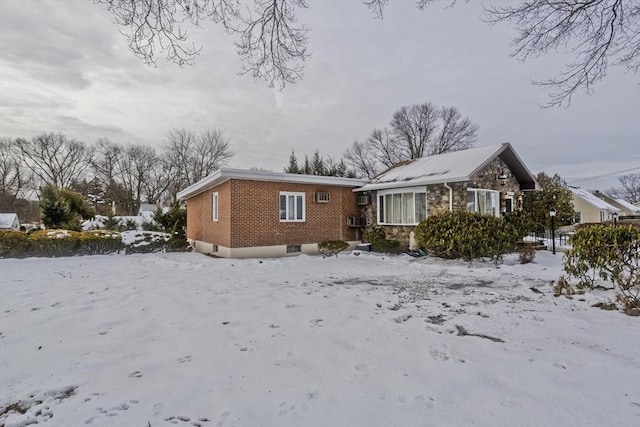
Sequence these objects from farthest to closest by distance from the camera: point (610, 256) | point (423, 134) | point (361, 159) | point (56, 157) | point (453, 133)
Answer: point (56, 157) < point (361, 159) < point (423, 134) < point (453, 133) < point (610, 256)

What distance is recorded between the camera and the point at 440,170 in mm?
11922

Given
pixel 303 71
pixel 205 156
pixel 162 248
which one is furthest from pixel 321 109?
pixel 205 156

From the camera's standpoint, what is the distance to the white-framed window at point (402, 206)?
11.9 meters

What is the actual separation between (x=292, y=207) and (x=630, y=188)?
72213 millimetres

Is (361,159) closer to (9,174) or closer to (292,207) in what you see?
(292,207)

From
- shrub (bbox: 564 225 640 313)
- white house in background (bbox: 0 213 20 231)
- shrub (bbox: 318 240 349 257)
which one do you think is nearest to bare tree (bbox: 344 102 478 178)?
shrub (bbox: 318 240 349 257)

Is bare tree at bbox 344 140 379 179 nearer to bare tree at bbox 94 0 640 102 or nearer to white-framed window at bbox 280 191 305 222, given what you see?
white-framed window at bbox 280 191 305 222

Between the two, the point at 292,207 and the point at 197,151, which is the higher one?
the point at 197,151

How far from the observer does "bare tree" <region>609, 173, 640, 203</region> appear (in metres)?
56.1

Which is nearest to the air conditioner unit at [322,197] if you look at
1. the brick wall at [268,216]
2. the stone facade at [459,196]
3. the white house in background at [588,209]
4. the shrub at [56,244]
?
the brick wall at [268,216]

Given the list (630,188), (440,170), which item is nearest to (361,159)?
(440,170)

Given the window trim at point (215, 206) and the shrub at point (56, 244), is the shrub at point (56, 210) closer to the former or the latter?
the shrub at point (56, 244)

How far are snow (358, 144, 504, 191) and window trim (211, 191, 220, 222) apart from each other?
18.6ft

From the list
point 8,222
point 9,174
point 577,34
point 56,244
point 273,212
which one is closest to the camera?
point 577,34
